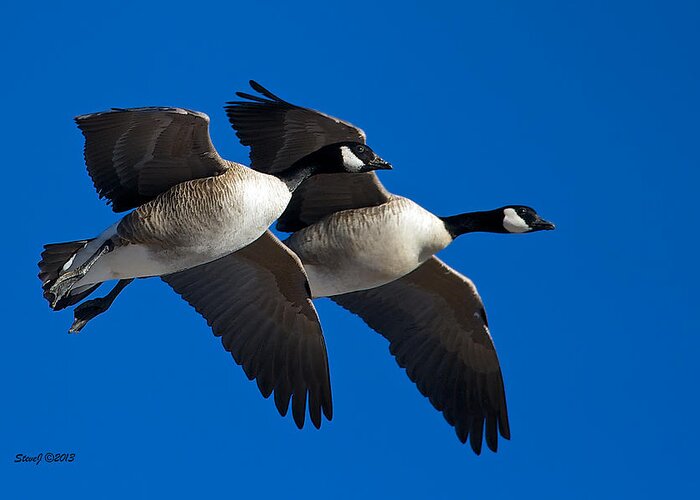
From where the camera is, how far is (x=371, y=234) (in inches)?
587

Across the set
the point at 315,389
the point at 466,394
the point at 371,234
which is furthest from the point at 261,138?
the point at 466,394

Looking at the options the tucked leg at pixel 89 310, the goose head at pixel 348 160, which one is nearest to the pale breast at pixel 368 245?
the goose head at pixel 348 160

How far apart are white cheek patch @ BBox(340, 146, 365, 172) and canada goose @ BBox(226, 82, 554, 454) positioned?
548 millimetres

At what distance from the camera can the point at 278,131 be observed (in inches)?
588

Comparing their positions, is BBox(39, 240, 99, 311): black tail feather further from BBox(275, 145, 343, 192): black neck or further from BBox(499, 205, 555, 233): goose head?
BBox(499, 205, 555, 233): goose head

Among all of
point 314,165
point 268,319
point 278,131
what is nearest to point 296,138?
point 278,131

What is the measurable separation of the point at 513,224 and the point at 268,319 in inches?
129

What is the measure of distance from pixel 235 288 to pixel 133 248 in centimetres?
185

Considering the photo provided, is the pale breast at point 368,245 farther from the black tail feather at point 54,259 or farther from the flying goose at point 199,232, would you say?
the black tail feather at point 54,259

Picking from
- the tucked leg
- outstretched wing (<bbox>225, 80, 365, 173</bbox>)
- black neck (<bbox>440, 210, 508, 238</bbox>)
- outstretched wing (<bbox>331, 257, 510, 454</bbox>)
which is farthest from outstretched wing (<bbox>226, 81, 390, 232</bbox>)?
the tucked leg

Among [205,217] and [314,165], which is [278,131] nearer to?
[314,165]

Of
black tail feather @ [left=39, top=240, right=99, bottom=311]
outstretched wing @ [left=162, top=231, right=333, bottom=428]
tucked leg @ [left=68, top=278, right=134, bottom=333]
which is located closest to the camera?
black tail feather @ [left=39, top=240, right=99, bottom=311]

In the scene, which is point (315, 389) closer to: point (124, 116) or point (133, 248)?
point (133, 248)

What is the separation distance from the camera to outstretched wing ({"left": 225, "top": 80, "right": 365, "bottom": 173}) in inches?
580
